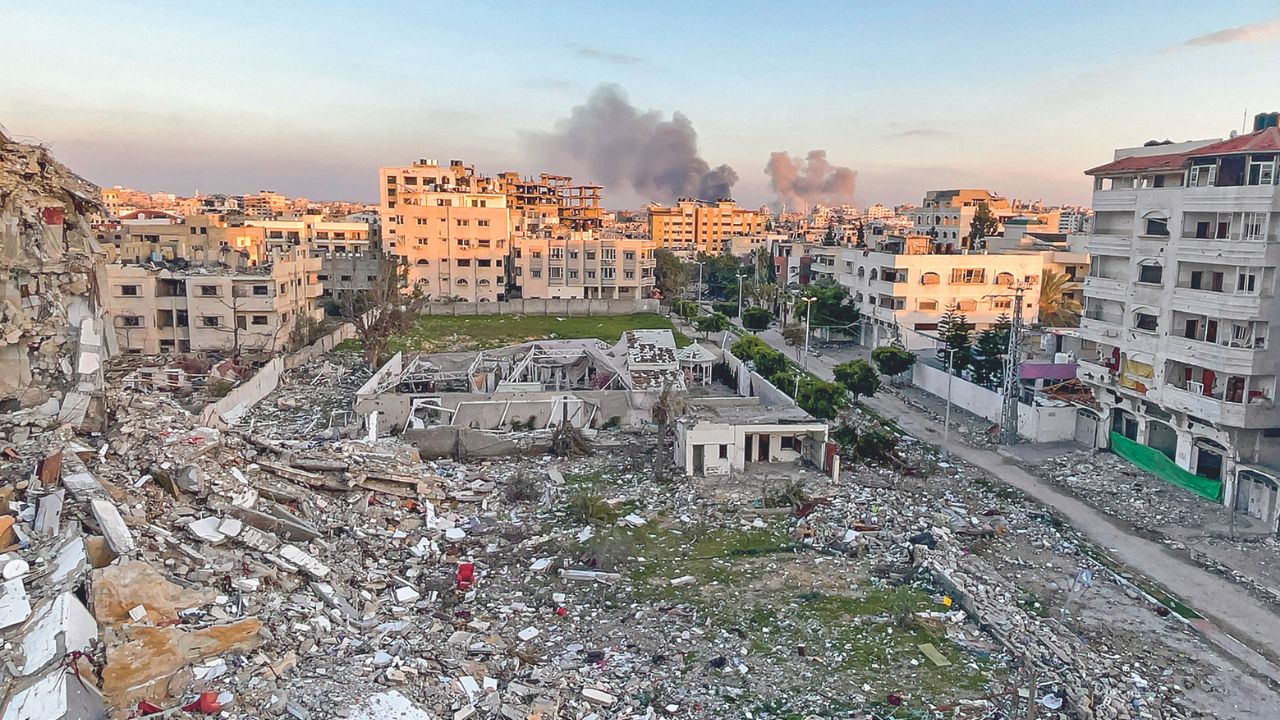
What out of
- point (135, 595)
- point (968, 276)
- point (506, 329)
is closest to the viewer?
point (135, 595)

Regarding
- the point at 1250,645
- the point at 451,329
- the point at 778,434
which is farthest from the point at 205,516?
the point at 451,329

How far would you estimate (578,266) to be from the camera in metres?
62.2

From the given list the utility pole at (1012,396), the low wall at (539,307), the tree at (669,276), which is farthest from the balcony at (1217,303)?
the tree at (669,276)

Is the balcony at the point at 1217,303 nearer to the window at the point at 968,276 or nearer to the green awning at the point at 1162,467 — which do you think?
the green awning at the point at 1162,467

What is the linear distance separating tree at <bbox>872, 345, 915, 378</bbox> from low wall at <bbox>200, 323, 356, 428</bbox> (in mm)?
24807

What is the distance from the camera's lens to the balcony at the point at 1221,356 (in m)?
21.0

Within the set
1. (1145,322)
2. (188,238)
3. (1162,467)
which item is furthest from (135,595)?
(188,238)

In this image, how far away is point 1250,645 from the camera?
14039mm

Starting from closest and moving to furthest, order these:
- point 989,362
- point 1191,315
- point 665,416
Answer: point 1191,315, point 665,416, point 989,362

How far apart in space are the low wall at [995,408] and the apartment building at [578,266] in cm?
3030

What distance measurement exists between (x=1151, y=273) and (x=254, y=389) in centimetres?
2971

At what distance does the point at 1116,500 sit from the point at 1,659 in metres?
22.9

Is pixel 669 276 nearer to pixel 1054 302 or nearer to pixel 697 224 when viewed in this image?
pixel 1054 302

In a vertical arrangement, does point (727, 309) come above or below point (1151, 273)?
below
